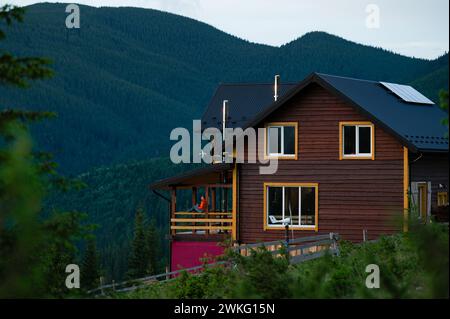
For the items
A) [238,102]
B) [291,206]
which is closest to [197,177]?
[291,206]

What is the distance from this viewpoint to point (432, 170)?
35031mm

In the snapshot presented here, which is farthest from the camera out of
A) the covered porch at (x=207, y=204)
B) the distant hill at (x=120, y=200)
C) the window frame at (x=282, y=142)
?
the distant hill at (x=120, y=200)

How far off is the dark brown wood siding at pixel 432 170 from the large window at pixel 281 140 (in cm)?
433

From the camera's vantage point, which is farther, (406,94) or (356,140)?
(406,94)

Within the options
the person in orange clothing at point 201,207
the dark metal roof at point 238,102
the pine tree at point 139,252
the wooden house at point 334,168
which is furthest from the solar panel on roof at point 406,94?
the pine tree at point 139,252

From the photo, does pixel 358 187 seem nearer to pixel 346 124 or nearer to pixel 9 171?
pixel 346 124

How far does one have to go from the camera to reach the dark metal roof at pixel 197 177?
35406 millimetres

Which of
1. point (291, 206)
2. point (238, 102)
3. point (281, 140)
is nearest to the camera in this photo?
point (291, 206)

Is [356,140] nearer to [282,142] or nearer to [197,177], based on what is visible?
[282,142]

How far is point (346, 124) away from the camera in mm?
33875

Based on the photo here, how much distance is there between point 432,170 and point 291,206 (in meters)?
5.48

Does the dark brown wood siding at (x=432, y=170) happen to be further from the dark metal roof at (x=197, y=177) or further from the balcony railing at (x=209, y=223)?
the balcony railing at (x=209, y=223)

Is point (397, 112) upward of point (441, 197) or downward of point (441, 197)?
upward
